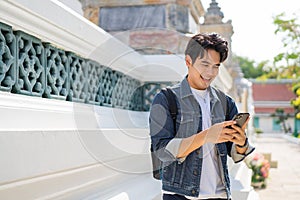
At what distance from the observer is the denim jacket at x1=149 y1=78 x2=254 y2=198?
1859mm

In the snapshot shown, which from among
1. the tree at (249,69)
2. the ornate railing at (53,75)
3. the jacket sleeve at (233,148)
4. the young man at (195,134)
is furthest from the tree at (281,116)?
the young man at (195,134)

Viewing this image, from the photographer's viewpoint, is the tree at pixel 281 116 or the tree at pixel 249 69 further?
the tree at pixel 249 69

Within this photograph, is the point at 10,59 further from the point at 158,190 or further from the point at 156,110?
the point at 158,190

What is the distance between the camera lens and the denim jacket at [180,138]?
6.10 feet

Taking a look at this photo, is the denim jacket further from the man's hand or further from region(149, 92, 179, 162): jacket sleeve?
the man's hand

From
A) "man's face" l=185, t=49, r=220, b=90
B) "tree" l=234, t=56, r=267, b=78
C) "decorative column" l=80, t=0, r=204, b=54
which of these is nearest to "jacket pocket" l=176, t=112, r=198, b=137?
"man's face" l=185, t=49, r=220, b=90

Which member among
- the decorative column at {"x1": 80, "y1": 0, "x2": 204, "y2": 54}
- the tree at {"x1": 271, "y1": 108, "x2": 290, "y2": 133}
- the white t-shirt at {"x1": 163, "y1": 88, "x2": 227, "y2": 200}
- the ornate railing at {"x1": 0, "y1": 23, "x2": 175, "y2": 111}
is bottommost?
the white t-shirt at {"x1": 163, "y1": 88, "x2": 227, "y2": 200}

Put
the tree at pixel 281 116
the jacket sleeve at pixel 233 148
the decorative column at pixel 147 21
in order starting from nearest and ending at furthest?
the jacket sleeve at pixel 233 148, the decorative column at pixel 147 21, the tree at pixel 281 116

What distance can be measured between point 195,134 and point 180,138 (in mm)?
61

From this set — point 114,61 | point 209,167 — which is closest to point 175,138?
point 209,167

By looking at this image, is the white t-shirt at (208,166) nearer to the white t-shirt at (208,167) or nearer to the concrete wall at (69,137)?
the white t-shirt at (208,167)

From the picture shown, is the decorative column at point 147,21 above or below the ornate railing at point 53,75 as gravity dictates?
above

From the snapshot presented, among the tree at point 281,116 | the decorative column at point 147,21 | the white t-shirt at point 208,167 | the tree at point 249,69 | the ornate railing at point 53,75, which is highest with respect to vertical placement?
the tree at point 249,69

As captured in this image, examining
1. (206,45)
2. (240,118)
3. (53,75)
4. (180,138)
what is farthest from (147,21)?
(240,118)
